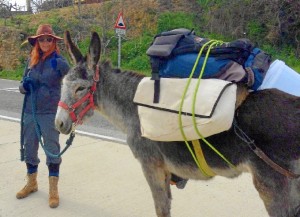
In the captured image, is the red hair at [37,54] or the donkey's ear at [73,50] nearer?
the donkey's ear at [73,50]

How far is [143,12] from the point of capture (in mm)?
20812

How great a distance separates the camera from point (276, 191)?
99.0 inches

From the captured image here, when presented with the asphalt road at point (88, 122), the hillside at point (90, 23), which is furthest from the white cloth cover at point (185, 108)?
the hillside at point (90, 23)

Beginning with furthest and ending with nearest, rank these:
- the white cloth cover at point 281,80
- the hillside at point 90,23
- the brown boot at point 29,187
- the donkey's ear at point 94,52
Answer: the hillside at point 90,23
the brown boot at point 29,187
the donkey's ear at point 94,52
the white cloth cover at point 281,80

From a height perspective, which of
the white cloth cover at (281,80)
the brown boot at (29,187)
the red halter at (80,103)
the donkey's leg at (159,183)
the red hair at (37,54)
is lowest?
the brown boot at (29,187)

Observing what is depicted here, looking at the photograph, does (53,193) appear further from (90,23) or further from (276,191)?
(90,23)

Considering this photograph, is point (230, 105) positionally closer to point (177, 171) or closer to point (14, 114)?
point (177, 171)

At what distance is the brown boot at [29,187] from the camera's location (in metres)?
4.50

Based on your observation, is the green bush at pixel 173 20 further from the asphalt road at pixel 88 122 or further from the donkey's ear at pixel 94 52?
the donkey's ear at pixel 94 52

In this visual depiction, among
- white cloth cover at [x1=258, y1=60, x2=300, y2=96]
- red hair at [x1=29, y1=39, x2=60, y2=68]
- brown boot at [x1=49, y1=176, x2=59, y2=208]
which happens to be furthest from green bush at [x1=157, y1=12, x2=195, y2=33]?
white cloth cover at [x1=258, y1=60, x2=300, y2=96]

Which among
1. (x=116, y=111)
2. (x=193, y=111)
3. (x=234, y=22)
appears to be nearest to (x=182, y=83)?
(x=193, y=111)

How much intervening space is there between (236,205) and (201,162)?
1.62 metres

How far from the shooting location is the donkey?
2.49 m

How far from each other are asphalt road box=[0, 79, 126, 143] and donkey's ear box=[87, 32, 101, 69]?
3278mm
